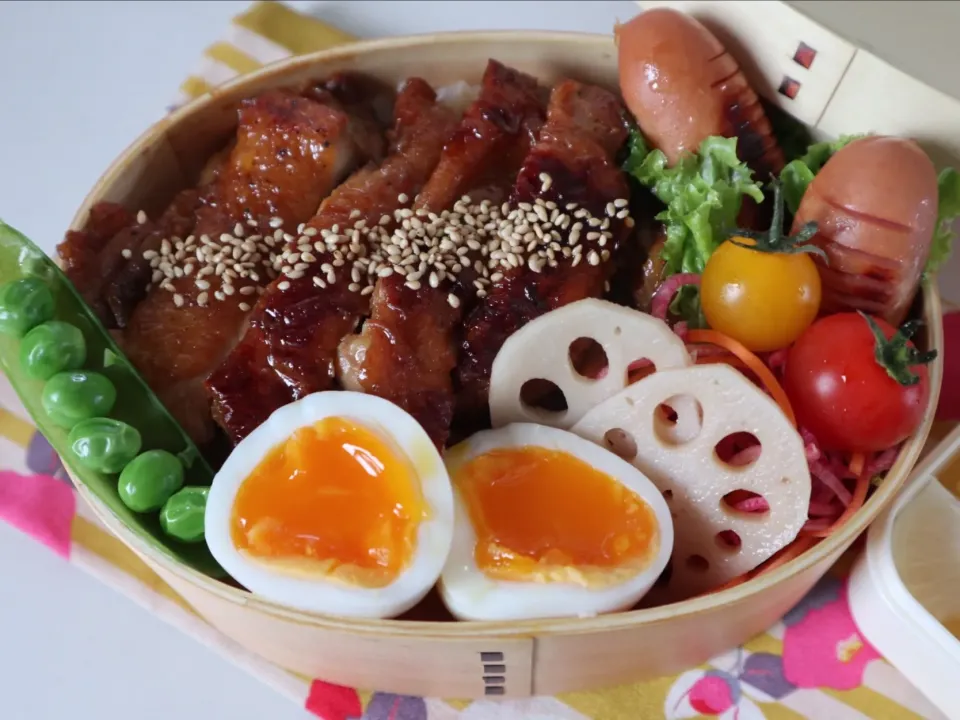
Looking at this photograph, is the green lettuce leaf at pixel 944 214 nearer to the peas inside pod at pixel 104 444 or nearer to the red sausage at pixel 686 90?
the red sausage at pixel 686 90

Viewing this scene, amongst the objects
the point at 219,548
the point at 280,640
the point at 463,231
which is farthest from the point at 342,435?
the point at 463,231

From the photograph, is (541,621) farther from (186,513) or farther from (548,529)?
(186,513)

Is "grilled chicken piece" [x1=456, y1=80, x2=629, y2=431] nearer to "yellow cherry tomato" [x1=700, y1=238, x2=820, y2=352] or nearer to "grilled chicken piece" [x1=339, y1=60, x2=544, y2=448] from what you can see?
"grilled chicken piece" [x1=339, y1=60, x2=544, y2=448]

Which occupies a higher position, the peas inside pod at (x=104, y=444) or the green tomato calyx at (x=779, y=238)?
the green tomato calyx at (x=779, y=238)

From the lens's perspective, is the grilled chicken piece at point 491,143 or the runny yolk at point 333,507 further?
the grilled chicken piece at point 491,143

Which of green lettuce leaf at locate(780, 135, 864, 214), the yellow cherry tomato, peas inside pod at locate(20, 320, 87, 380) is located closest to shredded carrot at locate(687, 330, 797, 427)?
the yellow cherry tomato

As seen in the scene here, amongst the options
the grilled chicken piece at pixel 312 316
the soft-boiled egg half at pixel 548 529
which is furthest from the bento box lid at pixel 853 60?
the soft-boiled egg half at pixel 548 529
